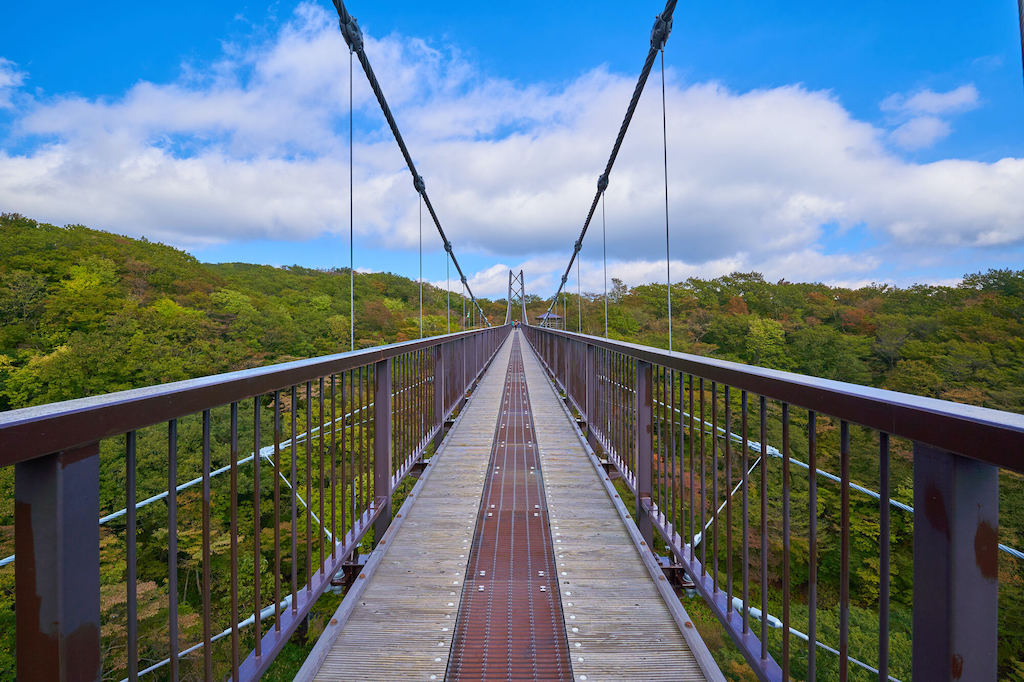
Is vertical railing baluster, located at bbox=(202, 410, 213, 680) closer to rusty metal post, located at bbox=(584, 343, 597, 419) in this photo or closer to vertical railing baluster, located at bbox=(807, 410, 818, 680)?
vertical railing baluster, located at bbox=(807, 410, 818, 680)

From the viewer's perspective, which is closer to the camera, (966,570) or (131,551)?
(966,570)

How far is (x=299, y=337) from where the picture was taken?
23016 millimetres

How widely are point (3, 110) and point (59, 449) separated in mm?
16372

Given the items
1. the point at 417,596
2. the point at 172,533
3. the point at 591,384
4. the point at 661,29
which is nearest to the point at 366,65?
the point at 661,29

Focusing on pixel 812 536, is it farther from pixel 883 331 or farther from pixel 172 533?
pixel 883 331

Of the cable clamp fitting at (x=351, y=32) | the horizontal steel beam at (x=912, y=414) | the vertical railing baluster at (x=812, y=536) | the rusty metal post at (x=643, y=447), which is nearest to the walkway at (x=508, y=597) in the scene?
the rusty metal post at (x=643, y=447)

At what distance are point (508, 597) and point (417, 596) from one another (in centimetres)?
35

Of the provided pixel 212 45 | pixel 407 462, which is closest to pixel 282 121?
pixel 212 45

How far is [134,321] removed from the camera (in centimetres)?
2025

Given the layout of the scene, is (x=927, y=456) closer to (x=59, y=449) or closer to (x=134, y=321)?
(x=59, y=449)

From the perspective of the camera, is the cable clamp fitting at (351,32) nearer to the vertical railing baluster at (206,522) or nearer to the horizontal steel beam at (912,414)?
the vertical railing baluster at (206,522)

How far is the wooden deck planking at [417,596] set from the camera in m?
1.50

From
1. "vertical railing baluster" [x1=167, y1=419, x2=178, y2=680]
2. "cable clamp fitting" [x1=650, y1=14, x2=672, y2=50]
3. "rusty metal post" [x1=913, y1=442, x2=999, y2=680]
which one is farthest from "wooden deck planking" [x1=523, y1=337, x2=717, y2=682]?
"cable clamp fitting" [x1=650, y1=14, x2=672, y2=50]

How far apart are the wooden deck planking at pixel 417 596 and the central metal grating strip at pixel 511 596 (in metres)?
0.06
